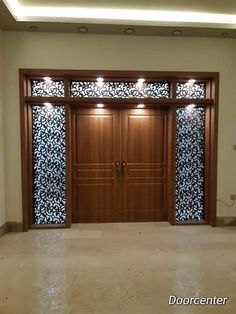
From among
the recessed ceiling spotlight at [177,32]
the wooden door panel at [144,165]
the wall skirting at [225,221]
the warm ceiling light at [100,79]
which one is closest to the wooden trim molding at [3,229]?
the wooden door panel at [144,165]

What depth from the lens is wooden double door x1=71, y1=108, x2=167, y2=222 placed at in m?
4.60

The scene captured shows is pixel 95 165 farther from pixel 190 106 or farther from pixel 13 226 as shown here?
pixel 190 106

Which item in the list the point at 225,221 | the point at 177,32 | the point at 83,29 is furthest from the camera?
the point at 225,221

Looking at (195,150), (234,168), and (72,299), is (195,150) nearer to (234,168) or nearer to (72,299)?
(234,168)

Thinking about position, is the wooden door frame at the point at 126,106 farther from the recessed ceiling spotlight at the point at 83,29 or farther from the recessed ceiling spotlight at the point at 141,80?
the recessed ceiling spotlight at the point at 83,29

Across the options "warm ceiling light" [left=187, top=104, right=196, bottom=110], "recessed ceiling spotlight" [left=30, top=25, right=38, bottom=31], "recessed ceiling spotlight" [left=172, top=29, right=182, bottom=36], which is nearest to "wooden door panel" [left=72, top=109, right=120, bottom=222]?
"warm ceiling light" [left=187, top=104, right=196, bottom=110]

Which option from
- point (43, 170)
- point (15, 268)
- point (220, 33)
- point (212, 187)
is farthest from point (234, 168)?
point (15, 268)

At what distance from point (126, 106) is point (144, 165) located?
1056 millimetres

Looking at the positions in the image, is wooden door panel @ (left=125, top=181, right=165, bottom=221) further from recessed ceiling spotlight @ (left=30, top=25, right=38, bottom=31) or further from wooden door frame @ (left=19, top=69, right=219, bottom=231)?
recessed ceiling spotlight @ (left=30, top=25, right=38, bottom=31)

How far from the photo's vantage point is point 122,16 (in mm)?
3891

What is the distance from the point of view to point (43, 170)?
439cm

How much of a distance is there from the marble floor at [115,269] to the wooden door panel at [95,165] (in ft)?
1.20

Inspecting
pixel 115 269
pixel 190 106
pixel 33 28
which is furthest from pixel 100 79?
pixel 115 269

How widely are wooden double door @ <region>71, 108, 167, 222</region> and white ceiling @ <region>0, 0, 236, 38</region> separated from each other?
1.30 m
